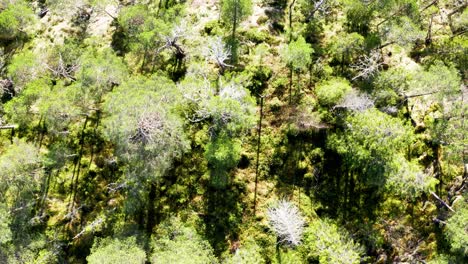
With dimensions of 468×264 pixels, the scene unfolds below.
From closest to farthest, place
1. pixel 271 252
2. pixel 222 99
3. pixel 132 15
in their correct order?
pixel 222 99 → pixel 271 252 → pixel 132 15

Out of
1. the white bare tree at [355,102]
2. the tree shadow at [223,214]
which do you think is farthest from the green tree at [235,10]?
the tree shadow at [223,214]

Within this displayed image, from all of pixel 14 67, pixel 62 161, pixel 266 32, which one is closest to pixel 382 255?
pixel 266 32

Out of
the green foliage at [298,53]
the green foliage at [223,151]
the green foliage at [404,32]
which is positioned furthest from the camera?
the green foliage at [298,53]

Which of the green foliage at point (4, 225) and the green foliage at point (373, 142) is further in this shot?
the green foliage at point (4, 225)

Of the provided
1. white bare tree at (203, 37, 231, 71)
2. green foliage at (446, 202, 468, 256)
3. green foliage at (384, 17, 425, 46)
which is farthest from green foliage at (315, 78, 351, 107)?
green foliage at (446, 202, 468, 256)

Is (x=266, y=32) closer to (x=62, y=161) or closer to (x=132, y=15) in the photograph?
(x=132, y=15)

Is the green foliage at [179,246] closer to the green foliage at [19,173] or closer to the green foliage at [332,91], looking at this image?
the green foliage at [19,173]
